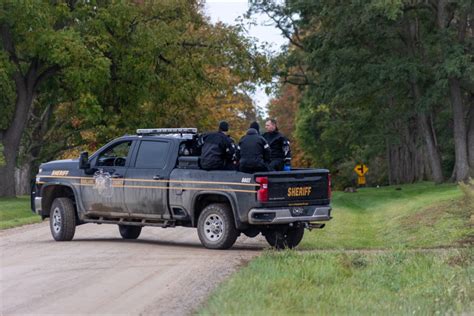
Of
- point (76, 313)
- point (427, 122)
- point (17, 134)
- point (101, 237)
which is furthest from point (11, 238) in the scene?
point (427, 122)

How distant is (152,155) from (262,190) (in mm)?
2855

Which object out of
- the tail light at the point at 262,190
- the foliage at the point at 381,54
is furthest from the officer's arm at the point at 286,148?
the foliage at the point at 381,54

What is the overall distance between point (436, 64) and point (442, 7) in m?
2.45

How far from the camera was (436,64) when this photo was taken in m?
44.2

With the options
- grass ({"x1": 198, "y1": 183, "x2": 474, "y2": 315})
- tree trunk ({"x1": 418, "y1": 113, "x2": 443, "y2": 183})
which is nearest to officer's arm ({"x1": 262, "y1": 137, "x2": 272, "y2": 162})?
grass ({"x1": 198, "y1": 183, "x2": 474, "y2": 315})

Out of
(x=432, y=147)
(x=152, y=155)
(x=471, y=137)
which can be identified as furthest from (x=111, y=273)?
(x=432, y=147)

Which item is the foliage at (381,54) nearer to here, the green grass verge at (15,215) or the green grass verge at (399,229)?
the green grass verge at (399,229)

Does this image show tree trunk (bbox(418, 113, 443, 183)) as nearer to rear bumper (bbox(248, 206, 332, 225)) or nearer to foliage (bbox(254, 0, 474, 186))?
foliage (bbox(254, 0, 474, 186))

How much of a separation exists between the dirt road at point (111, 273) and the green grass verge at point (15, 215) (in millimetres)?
5413

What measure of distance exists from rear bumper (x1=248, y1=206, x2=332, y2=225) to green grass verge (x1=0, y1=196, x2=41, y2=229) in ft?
33.0

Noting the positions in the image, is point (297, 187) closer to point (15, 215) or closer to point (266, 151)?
point (266, 151)

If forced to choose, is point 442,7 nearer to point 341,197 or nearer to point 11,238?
point 341,197

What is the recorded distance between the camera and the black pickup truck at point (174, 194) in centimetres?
1752

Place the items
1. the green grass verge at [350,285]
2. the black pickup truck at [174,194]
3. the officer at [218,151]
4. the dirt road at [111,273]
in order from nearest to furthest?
the green grass verge at [350,285] → the dirt road at [111,273] → the black pickup truck at [174,194] → the officer at [218,151]
